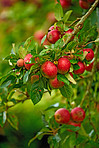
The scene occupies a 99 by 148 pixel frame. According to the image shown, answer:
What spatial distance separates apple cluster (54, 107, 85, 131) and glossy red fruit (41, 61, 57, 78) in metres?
0.31

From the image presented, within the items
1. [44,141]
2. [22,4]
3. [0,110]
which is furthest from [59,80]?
[44,141]

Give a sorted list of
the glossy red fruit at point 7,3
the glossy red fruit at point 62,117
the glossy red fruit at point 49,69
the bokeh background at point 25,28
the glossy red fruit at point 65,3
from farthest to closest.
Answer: the glossy red fruit at point 7,3 < the bokeh background at point 25,28 < the glossy red fruit at point 65,3 < the glossy red fruit at point 62,117 < the glossy red fruit at point 49,69

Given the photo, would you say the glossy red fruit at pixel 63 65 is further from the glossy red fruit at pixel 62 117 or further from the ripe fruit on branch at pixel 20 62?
the glossy red fruit at pixel 62 117

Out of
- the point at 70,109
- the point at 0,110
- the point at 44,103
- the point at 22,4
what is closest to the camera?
the point at 0,110

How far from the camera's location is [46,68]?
702 mm

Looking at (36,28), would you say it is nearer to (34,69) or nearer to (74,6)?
(74,6)

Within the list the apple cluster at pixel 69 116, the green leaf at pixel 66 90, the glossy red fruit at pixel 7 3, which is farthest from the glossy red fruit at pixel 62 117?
the glossy red fruit at pixel 7 3

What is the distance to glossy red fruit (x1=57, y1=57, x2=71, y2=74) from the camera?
2.33ft

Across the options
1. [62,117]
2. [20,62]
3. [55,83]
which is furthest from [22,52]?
[62,117]

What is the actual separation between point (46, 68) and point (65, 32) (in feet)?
0.57

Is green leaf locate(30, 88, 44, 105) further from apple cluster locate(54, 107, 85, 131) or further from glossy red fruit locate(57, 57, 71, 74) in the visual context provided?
apple cluster locate(54, 107, 85, 131)

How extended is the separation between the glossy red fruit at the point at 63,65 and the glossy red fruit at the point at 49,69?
0.05 ft

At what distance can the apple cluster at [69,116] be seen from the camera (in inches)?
39.4

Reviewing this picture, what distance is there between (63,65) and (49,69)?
0.13ft
